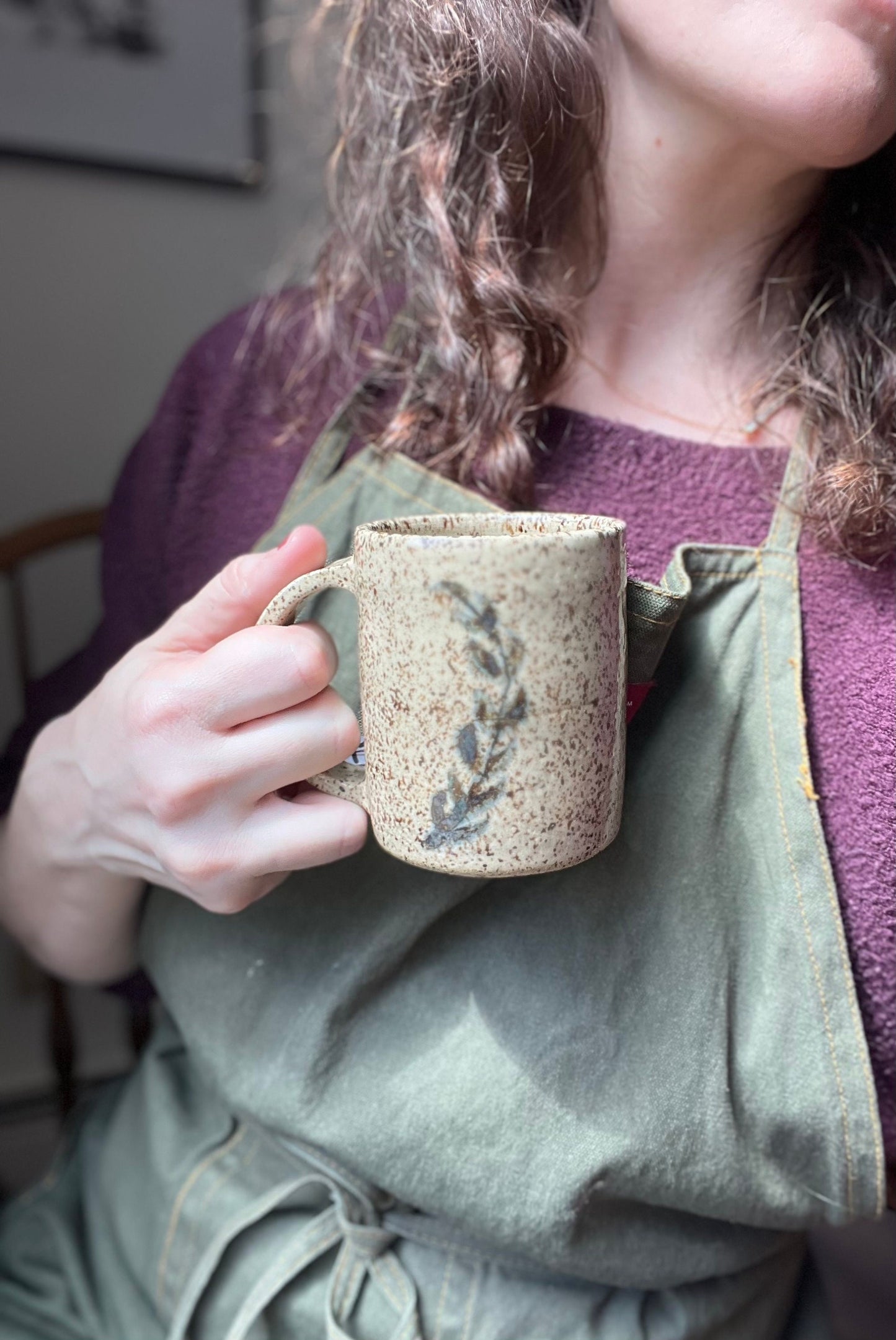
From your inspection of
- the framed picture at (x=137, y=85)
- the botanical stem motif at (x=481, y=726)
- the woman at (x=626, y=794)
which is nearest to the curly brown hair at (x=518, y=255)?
the woman at (x=626, y=794)

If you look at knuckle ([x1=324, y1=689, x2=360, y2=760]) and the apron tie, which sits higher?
knuckle ([x1=324, y1=689, x2=360, y2=760])

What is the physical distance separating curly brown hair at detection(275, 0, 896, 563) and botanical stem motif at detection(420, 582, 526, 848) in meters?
0.23

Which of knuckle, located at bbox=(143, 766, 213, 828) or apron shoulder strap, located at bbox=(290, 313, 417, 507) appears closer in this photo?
knuckle, located at bbox=(143, 766, 213, 828)

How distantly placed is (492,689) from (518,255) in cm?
36

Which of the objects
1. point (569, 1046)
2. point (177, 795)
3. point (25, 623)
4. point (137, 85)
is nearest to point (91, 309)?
point (137, 85)

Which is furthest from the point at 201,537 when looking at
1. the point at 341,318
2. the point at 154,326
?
the point at 154,326

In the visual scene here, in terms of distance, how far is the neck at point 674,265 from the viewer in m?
0.62

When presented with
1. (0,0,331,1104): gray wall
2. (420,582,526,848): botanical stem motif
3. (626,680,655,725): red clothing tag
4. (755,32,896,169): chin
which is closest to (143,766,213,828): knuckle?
(420,582,526,848): botanical stem motif

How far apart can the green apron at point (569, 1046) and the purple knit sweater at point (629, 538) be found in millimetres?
23

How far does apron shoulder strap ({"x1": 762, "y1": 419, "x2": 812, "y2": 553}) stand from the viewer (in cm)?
60

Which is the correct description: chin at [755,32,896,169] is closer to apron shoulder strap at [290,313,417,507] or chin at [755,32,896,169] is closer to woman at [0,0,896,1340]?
woman at [0,0,896,1340]

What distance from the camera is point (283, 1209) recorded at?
0.64 m

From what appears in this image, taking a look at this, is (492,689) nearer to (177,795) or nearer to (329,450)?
(177,795)

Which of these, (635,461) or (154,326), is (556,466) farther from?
(154,326)
